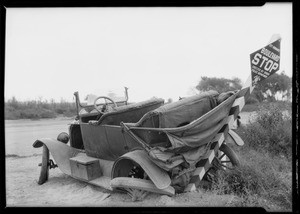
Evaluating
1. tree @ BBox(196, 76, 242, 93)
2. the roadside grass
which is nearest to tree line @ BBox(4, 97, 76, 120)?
tree @ BBox(196, 76, 242, 93)

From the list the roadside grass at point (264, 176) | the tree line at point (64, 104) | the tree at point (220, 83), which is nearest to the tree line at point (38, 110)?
the tree line at point (64, 104)

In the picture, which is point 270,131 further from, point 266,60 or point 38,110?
point 38,110

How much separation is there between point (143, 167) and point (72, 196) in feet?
5.31

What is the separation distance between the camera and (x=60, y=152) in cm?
541

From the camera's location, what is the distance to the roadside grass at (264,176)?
11.4ft

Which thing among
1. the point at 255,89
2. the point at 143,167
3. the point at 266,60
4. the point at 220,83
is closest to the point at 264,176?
the point at 266,60

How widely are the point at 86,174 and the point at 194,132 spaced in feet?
7.01

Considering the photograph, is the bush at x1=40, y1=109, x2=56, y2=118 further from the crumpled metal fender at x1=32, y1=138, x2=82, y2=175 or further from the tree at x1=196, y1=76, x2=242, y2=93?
the crumpled metal fender at x1=32, y1=138, x2=82, y2=175

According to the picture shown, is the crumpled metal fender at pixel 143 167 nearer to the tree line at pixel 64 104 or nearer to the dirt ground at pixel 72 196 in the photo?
the dirt ground at pixel 72 196

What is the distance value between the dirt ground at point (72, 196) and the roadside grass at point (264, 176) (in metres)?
0.26

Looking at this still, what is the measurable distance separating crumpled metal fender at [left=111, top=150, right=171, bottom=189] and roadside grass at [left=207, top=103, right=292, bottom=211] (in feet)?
2.90

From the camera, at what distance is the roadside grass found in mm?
3479
